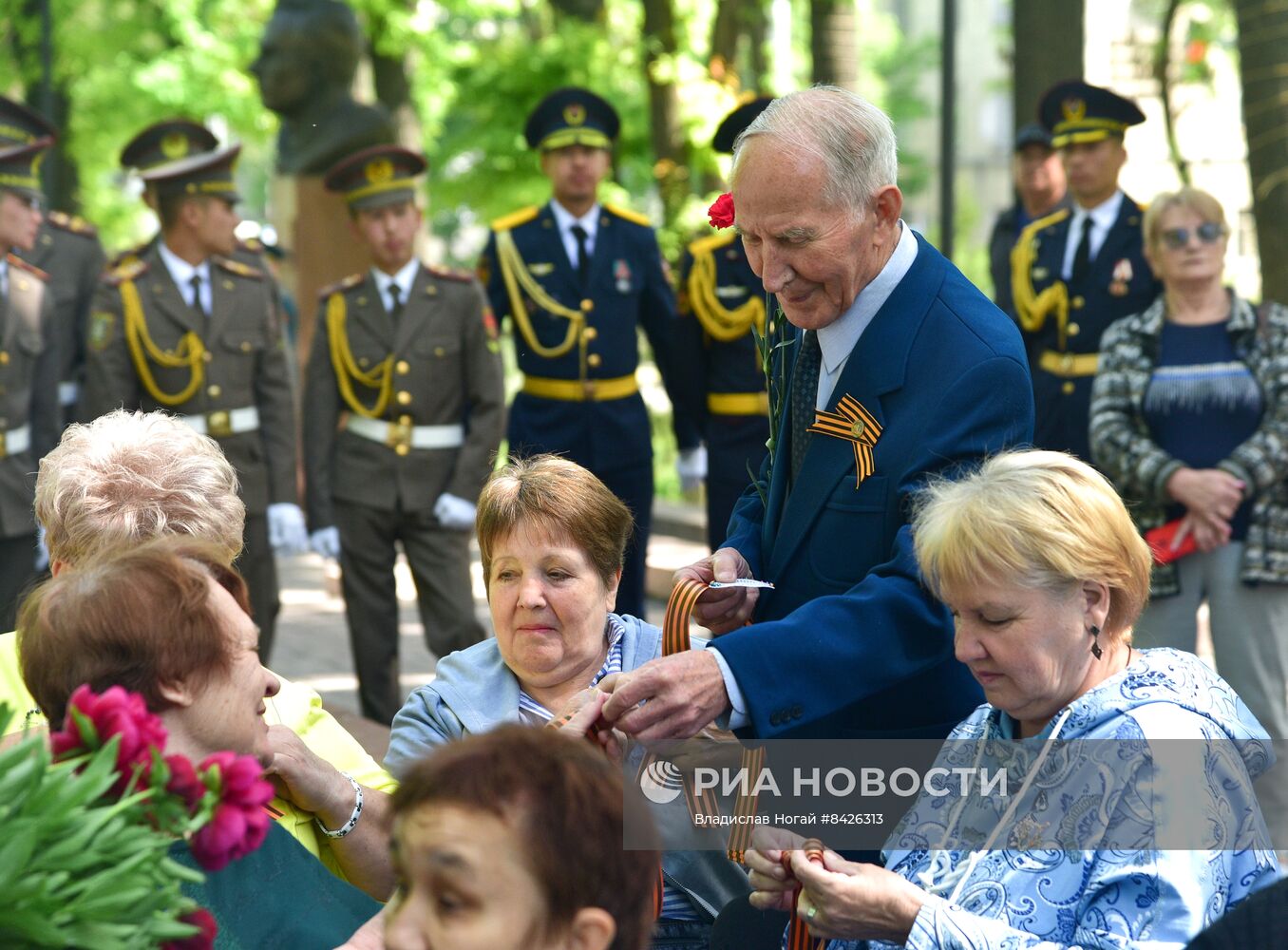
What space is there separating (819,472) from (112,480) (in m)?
1.36

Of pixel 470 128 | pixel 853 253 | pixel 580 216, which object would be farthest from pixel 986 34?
pixel 853 253

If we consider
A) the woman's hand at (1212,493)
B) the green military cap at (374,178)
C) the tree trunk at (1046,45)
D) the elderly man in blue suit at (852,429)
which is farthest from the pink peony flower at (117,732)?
the tree trunk at (1046,45)

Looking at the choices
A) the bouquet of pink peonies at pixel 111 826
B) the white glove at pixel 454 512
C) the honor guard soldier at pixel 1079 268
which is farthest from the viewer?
the honor guard soldier at pixel 1079 268

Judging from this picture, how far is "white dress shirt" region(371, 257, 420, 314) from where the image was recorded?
726 cm

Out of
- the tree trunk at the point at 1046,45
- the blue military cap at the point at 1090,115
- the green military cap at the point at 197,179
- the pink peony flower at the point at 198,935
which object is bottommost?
the pink peony flower at the point at 198,935

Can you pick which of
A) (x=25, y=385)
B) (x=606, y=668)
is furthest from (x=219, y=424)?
(x=606, y=668)

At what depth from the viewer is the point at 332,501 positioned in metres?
7.19

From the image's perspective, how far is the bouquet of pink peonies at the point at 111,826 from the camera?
171 centimetres

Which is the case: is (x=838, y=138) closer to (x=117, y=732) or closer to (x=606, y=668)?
(x=606, y=668)

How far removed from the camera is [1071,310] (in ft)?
24.2

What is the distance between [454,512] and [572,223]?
1727 mm

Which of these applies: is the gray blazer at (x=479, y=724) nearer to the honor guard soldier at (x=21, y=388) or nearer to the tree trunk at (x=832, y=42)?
the honor guard soldier at (x=21, y=388)

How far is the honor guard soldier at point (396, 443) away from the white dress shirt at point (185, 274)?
1.65ft

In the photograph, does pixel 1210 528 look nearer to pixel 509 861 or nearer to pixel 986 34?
pixel 509 861
